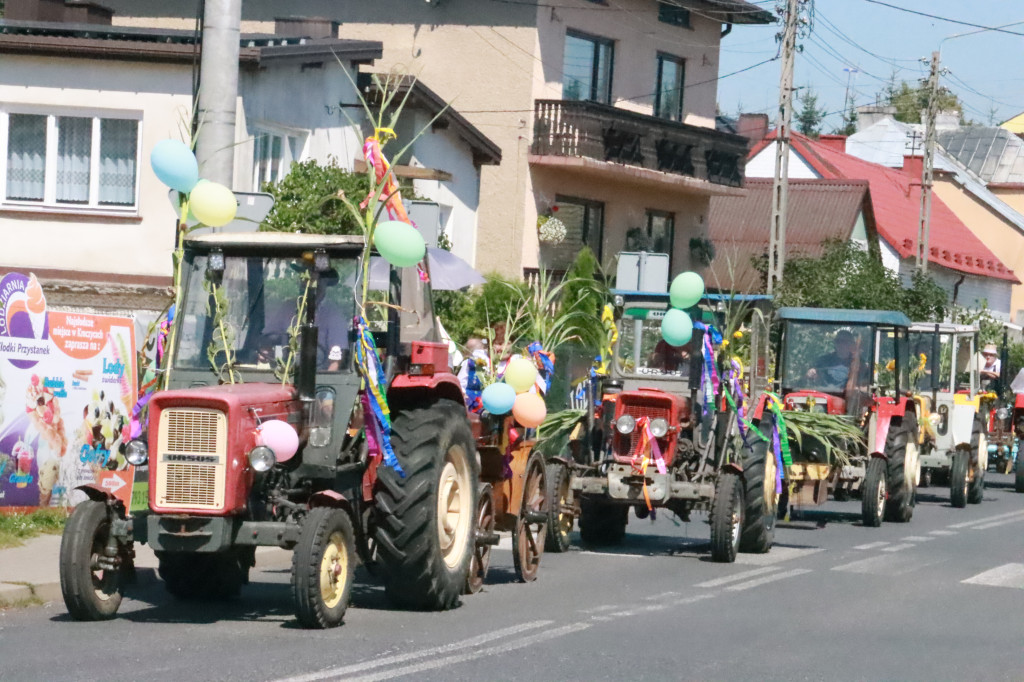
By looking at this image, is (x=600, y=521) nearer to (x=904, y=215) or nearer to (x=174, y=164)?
(x=174, y=164)

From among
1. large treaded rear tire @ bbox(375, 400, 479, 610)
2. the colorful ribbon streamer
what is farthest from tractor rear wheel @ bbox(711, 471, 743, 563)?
the colorful ribbon streamer

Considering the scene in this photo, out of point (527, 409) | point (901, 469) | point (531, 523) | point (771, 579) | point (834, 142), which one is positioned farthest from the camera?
point (834, 142)

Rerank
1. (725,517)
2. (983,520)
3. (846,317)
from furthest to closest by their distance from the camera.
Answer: (983,520) < (846,317) < (725,517)

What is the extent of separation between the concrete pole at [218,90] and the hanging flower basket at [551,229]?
689 inches

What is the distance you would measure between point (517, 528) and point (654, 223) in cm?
2406

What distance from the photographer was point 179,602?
1075 centimetres

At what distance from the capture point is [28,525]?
13.4 metres

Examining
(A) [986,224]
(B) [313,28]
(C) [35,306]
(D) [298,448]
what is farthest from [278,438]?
(A) [986,224]

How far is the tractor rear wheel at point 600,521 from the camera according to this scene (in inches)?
608

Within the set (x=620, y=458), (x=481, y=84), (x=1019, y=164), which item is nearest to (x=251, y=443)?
(x=620, y=458)

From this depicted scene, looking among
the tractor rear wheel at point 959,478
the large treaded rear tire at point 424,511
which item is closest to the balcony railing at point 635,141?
the tractor rear wheel at point 959,478

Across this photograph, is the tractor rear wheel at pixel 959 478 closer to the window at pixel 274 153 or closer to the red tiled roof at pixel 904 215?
the window at pixel 274 153

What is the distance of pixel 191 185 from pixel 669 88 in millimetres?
26237

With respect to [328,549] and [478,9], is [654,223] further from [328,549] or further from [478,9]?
[328,549]
